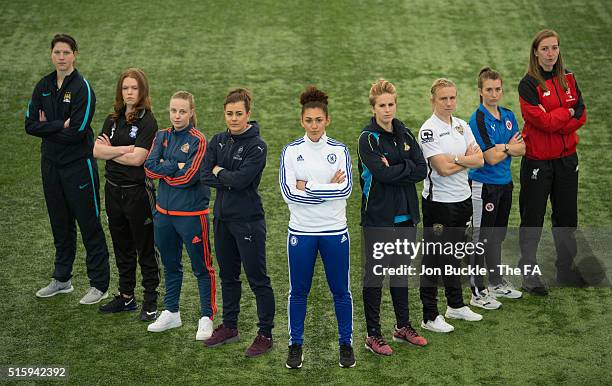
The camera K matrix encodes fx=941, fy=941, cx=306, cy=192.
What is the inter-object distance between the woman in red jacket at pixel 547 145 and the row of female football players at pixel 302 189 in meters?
0.01

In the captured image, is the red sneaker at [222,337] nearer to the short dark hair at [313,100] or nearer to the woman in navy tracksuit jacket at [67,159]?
the woman in navy tracksuit jacket at [67,159]

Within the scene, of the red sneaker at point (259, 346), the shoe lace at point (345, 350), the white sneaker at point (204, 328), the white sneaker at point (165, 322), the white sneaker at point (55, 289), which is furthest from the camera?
the white sneaker at point (55, 289)

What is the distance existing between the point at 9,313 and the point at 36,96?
1615mm

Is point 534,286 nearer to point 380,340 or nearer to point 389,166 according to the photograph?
point 380,340

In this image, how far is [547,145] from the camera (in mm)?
7148

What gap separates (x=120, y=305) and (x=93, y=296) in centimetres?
29

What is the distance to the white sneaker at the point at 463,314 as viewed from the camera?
6.75 m

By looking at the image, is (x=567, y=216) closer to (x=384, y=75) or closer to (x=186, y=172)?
(x=186, y=172)

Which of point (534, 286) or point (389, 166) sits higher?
point (389, 166)

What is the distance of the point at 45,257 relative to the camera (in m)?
7.84

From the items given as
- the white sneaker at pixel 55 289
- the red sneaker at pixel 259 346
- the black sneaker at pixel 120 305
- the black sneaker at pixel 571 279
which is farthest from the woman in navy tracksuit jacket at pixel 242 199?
the black sneaker at pixel 571 279

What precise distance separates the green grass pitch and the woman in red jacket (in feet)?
1.48

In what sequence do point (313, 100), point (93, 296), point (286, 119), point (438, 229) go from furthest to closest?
1. point (286, 119)
2. point (93, 296)
3. point (438, 229)
4. point (313, 100)

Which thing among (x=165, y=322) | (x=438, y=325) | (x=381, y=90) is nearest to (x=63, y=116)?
(x=165, y=322)
